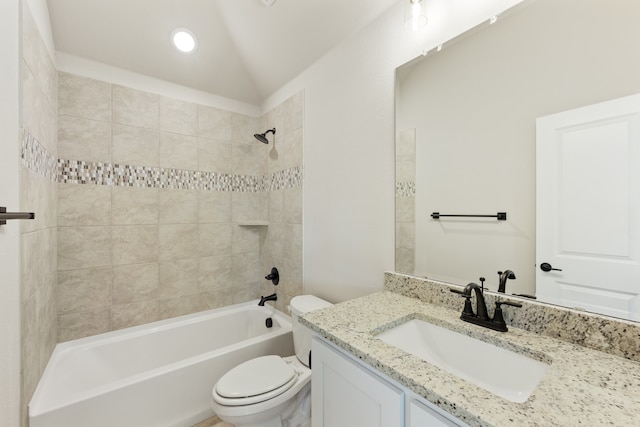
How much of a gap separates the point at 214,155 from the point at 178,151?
28cm

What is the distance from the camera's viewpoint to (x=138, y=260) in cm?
195

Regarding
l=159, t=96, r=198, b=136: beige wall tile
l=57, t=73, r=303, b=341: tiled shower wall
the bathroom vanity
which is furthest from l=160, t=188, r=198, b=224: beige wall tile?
the bathroom vanity

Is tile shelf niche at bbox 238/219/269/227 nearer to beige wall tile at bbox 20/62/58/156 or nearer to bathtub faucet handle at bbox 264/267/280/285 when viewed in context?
bathtub faucet handle at bbox 264/267/280/285

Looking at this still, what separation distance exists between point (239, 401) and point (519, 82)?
5.83 ft

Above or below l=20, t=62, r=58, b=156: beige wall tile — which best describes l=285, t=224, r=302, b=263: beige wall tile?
below

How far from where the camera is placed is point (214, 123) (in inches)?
90.0

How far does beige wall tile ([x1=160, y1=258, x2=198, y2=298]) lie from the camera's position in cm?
205

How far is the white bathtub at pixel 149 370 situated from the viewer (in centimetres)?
128

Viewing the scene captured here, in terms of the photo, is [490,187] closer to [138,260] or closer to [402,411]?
[402,411]

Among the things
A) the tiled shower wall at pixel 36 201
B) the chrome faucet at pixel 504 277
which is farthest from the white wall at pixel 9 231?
the chrome faucet at pixel 504 277

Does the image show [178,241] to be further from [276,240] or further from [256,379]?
[256,379]

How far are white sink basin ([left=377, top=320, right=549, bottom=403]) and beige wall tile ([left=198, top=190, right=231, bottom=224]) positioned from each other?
184cm

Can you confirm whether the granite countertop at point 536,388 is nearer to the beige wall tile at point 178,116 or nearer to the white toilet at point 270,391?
the white toilet at point 270,391

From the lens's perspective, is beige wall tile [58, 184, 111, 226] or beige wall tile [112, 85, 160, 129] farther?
beige wall tile [112, 85, 160, 129]
